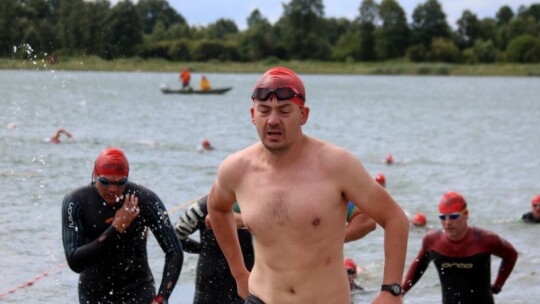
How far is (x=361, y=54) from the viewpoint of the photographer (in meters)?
162

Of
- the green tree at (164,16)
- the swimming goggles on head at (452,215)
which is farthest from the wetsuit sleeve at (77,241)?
the green tree at (164,16)

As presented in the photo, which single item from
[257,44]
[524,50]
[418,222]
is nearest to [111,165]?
[418,222]

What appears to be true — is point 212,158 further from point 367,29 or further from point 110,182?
point 367,29

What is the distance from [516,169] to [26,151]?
14.8 m

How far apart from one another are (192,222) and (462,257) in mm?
2599

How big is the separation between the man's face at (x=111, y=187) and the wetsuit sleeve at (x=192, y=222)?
80 centimetres

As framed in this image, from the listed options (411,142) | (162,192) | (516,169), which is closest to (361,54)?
(411,142)

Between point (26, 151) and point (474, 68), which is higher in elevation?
point (26, 151)

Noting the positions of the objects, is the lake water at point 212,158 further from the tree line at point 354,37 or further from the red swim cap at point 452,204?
the tree line at point 354,37

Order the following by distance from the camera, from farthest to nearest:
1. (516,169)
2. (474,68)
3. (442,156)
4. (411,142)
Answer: (474,68) → (411,142) → (442,156) → (516,169)

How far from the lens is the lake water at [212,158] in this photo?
14139 mm

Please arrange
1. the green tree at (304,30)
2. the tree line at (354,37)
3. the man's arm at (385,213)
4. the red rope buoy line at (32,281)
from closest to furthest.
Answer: the man's arm at (385,213)
the red rope buoy line at (32,281)
the tree line at (354,37)
the green tree at (304,30)

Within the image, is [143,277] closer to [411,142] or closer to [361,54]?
[411,142]

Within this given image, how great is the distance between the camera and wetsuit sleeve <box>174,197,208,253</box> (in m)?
7.62
